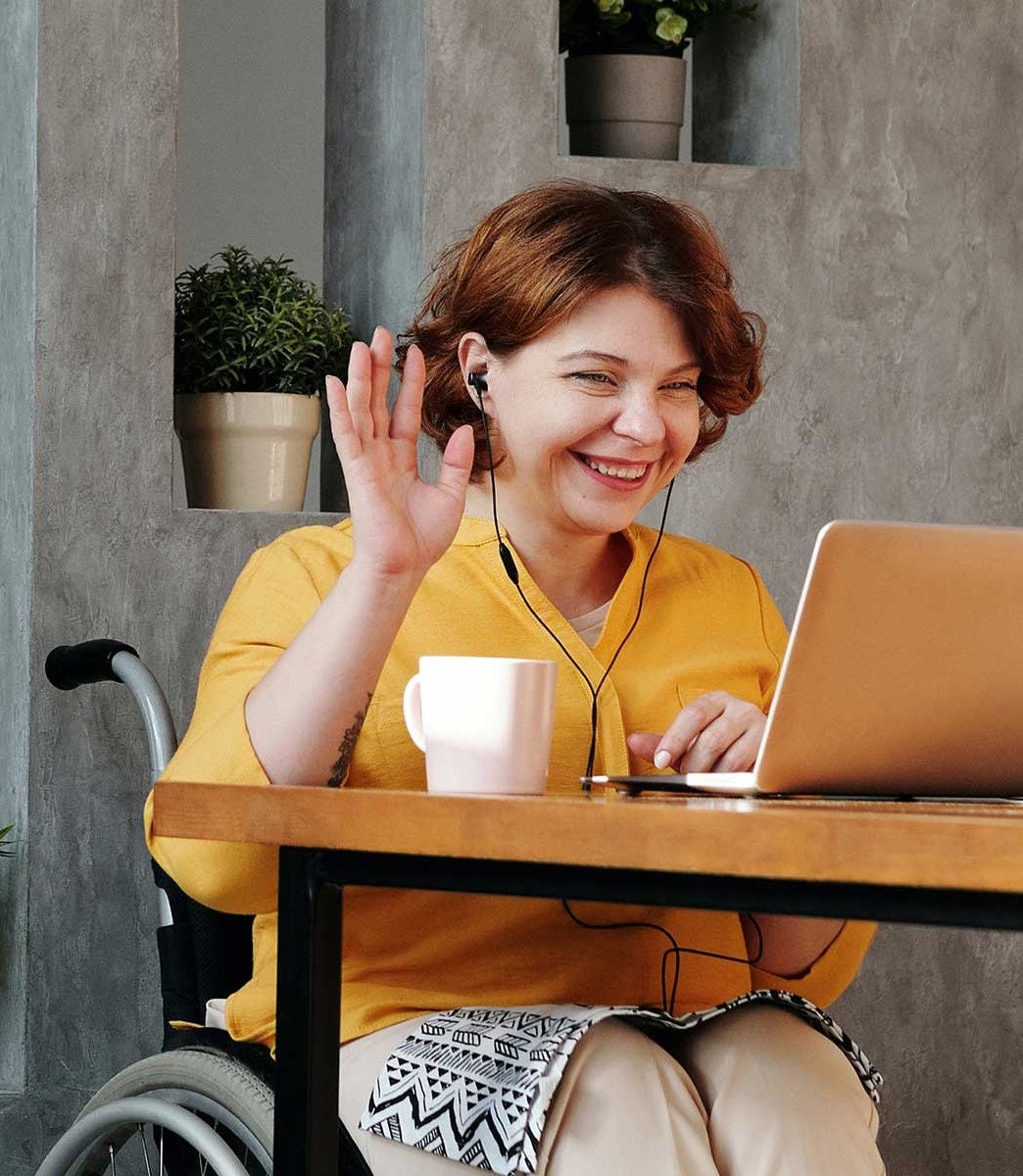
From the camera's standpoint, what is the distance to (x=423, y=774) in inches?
55.4

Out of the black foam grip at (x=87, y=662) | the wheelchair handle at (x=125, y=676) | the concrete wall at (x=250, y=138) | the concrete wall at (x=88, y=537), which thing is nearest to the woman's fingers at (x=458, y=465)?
the wheelchair handle at (x=125, y=676)

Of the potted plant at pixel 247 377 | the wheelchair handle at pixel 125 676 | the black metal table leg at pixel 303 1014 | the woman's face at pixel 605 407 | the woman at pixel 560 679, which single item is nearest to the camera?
the black metal table leg at pixel 303 1014

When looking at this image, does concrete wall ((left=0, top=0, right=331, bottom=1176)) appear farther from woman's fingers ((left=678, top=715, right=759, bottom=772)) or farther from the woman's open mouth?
woman's fingers ((left=678, top=715, right=759, bottom=772))

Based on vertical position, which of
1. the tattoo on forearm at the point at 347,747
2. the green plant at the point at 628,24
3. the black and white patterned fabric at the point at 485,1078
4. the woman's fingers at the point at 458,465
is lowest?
the black and white patterned fabric at the point at 485,1078

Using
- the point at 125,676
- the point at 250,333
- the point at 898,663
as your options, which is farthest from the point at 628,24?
the point at 898,663

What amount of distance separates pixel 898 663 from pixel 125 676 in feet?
3.54

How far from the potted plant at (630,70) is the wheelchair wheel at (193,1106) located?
1.63 metres

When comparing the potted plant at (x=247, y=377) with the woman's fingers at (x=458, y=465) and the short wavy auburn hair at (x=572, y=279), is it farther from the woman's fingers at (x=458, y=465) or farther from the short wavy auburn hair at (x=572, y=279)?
the woman's fingers at (x=458, y=465)

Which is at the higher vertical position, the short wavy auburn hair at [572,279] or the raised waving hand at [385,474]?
the short wavy auburn hair at [572,279]

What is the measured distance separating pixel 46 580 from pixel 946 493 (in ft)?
4.28

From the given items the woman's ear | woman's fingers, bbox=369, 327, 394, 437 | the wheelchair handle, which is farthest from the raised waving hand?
the wheelchair handle

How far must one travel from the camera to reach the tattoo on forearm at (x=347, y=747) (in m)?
1.19

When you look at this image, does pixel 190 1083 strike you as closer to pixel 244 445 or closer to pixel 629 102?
pixel 244 445

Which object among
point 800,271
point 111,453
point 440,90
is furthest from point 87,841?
point 800,271
